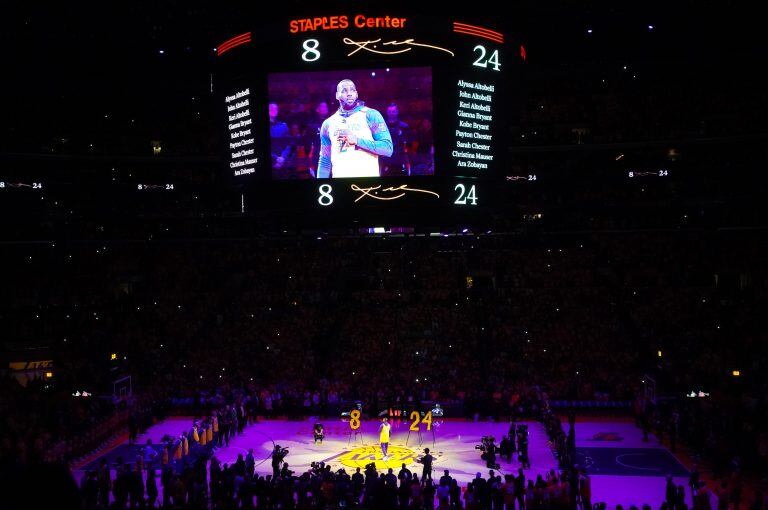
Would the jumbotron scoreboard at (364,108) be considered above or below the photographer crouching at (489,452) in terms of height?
above

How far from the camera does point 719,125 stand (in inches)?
1478

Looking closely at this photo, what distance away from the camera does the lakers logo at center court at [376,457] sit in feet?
77.4

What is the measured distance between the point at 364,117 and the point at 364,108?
0.23 meters

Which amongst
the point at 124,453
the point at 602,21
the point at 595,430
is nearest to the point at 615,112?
the point at 602,21

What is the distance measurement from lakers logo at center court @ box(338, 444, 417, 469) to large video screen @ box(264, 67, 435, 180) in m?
10.0

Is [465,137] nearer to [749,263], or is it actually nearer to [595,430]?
[595,430]

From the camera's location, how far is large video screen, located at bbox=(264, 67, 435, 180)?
1766cm

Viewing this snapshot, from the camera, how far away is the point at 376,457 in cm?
2444
